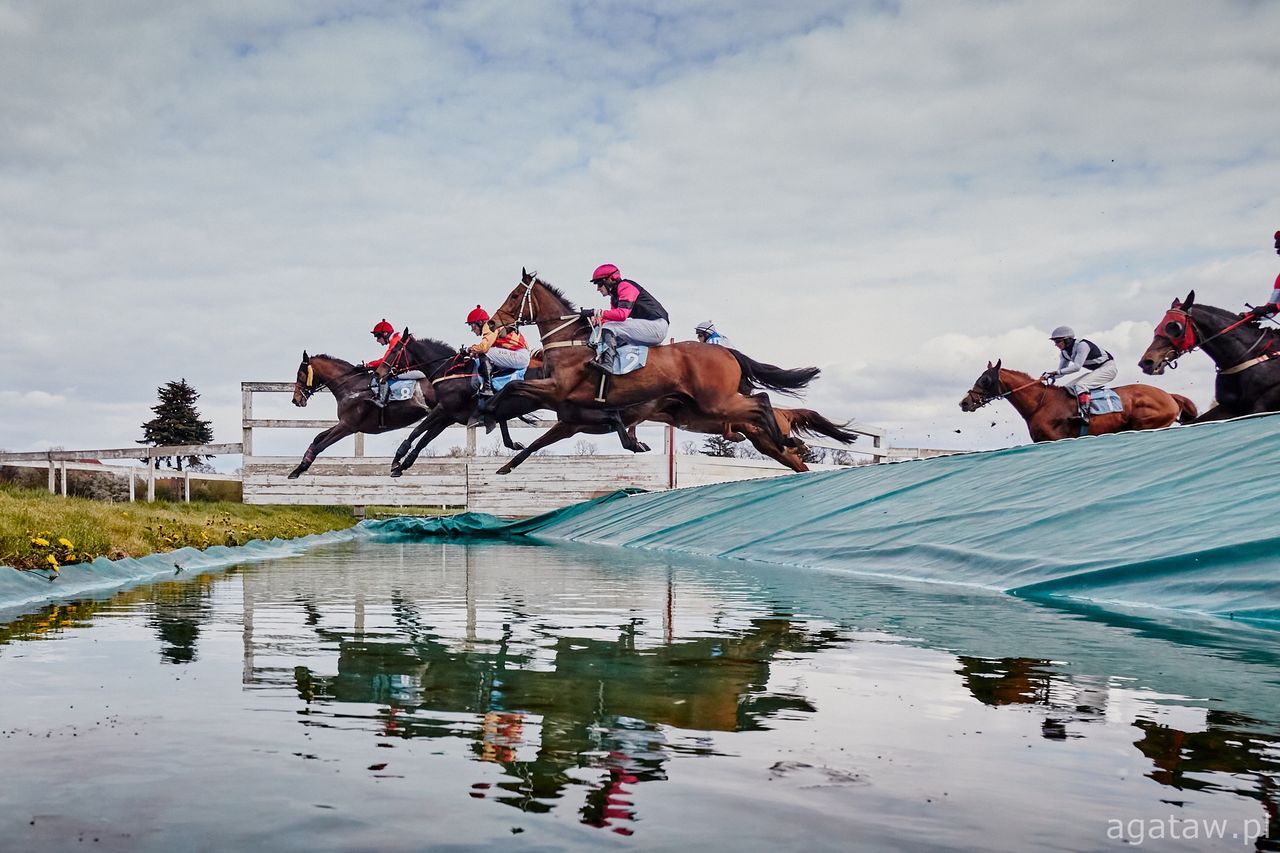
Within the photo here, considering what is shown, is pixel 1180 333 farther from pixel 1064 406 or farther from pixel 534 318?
pixel 534 318

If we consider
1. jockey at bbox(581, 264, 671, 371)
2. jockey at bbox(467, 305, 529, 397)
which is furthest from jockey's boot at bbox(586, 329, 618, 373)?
jockey at bbox(467, 305, 529, 397)

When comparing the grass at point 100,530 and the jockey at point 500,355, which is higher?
the jockey at point 500,355

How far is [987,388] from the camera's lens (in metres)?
13.2

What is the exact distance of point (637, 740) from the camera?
2.07 meters

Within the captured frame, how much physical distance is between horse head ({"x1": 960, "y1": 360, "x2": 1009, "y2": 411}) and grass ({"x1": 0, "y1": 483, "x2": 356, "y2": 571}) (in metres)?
8.51

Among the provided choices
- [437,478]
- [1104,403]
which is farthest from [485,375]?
[1104,403]

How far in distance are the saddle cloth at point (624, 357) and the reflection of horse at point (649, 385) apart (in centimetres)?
19

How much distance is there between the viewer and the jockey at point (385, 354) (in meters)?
16.0

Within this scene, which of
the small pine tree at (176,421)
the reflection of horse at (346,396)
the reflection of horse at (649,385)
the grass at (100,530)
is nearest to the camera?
the grass at (100,530)

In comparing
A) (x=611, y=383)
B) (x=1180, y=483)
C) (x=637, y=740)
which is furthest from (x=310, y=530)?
(x=637, y=740)

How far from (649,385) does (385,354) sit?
4.92 m

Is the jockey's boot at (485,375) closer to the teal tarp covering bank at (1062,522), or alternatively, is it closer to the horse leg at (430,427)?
the horse leg at (430,427)

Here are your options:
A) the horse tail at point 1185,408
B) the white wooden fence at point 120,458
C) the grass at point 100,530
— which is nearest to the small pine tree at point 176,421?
the white wooden fence at point 120,458

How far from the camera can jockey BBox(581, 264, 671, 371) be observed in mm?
12930
